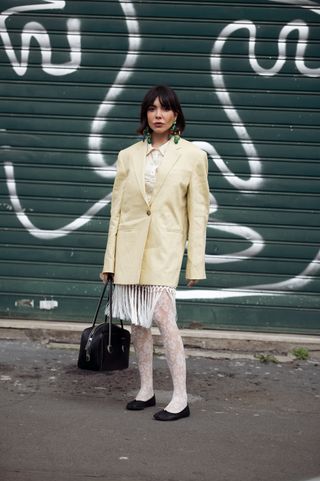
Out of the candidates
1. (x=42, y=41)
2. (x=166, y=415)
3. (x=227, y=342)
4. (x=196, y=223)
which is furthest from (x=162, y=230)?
(x=42, y=41)

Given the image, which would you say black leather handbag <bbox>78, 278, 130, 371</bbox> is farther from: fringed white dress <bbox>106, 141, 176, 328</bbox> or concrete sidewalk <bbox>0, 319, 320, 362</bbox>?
concrete sidewalk <bbox>0, 319, 320, 362</bbox>

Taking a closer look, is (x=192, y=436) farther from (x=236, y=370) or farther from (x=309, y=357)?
(x=309, y=357)

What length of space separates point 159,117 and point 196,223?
2.12ft

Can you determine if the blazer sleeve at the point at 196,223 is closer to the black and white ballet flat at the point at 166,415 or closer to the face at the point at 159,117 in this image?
the face at the point at 159,117

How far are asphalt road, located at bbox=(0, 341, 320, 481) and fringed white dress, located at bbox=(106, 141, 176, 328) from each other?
1.94 feet

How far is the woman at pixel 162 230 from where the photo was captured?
19.1 feet

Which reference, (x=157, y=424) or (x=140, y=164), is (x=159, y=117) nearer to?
(x=140, y=164)

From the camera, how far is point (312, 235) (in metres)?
8.04

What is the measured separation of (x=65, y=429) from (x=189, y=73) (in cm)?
347

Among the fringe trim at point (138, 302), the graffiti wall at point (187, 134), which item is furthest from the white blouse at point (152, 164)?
the graffiti wall at point (187, 134)

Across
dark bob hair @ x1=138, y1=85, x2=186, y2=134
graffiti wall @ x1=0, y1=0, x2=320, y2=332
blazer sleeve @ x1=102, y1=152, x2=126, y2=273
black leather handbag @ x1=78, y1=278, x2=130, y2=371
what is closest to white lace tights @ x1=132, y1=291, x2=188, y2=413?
black leather handbag @ x1=78, y1=278, x2=130, y2=371

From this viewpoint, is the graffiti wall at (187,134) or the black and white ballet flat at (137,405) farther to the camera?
the graffiti wall at (187,134)

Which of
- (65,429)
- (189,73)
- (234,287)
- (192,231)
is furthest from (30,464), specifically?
(189,73)

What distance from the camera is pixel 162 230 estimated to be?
583 cm
